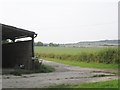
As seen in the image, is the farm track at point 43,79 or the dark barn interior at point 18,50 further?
the dark barn interior at point 18,50

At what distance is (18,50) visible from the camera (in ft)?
102

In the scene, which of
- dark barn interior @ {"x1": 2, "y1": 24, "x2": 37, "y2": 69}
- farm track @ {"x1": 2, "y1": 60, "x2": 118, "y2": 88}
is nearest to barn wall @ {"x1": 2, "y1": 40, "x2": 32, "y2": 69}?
dark barn interior @ {"x1": 2, "y1": 24, "x2": 37, "y2": 69}

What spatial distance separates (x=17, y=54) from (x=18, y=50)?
1.24 ft

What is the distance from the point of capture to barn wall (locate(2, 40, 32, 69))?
29.6 metres

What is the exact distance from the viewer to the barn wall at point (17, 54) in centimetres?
2964

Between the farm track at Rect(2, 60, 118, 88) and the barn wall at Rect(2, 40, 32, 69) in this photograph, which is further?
the barn wall at Rect(2, 40, 32, 69)

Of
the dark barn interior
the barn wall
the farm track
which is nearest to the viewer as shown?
the farm track

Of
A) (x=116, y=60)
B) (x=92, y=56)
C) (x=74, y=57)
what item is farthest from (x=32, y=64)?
(x=74, y=57)

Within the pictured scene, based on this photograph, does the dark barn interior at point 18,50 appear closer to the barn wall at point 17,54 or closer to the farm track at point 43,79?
the barn wall at point 17,54

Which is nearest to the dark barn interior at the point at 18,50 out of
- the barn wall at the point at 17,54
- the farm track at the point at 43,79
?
the barn wall at the point at 17,54

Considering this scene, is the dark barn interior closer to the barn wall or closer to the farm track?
the barn wall

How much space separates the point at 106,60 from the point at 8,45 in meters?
13.7

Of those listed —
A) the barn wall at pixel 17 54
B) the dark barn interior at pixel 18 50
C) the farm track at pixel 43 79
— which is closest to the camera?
the farm track at pixel 43 79

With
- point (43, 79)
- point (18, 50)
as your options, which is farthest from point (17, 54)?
point (43, 79)
